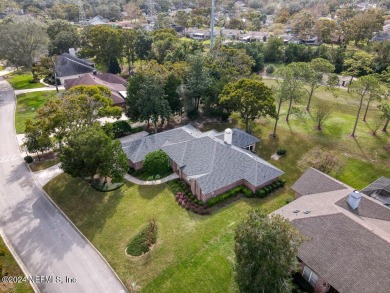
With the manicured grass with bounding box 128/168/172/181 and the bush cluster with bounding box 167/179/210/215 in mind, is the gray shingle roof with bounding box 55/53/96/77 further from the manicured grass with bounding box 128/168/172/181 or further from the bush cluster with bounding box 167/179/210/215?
the bush cluster with bounding box 167/179/210/215

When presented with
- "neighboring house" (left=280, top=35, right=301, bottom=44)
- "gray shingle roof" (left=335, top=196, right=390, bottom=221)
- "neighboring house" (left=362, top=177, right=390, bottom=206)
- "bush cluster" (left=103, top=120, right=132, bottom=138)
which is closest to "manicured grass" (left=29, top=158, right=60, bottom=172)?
"bush cluster" (left=103, top=120, right=132, bottom=138)

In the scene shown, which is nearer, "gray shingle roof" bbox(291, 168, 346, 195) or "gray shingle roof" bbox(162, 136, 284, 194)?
"gray shingle roof" bbox(291, 168, 346, 195)

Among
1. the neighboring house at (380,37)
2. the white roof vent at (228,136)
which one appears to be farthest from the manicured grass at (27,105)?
the neighboring house at (380,37)

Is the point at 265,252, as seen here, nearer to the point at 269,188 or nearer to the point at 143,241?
the point at 143,241

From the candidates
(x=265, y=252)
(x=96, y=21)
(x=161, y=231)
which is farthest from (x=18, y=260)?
(x=96, y=21)

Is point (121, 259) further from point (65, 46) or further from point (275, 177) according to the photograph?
point (65, 46)

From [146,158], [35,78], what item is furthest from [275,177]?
[35,78]
